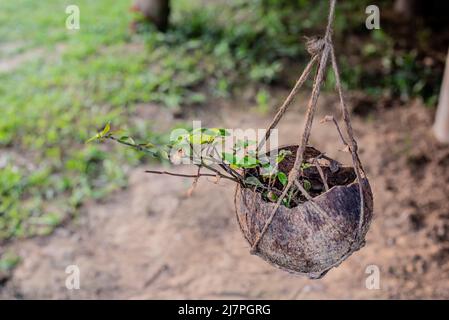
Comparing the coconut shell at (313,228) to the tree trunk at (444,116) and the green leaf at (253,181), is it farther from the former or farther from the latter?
the tree trunk at (444,116)

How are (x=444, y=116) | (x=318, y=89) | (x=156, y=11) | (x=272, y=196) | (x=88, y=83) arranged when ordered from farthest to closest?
(x=156, y=11)
(x=88, y=83)
(x=444, y=116)
(x=272, y=196)
(x=318, y=89)

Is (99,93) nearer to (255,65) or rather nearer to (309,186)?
(255,65)

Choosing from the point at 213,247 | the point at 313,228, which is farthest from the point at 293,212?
the point at 213,247

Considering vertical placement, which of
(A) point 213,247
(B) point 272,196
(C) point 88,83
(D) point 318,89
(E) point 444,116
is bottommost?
(A) point 213,247

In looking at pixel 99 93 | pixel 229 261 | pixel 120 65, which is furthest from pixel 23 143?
pixel 229 261

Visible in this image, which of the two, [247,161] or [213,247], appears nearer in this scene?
[247,161]

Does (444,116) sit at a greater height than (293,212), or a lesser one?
greater

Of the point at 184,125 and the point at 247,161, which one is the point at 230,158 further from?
the point at 184,125

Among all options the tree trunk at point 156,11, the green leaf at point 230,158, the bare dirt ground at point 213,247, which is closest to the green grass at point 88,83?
the tree trunk at point 156,11
